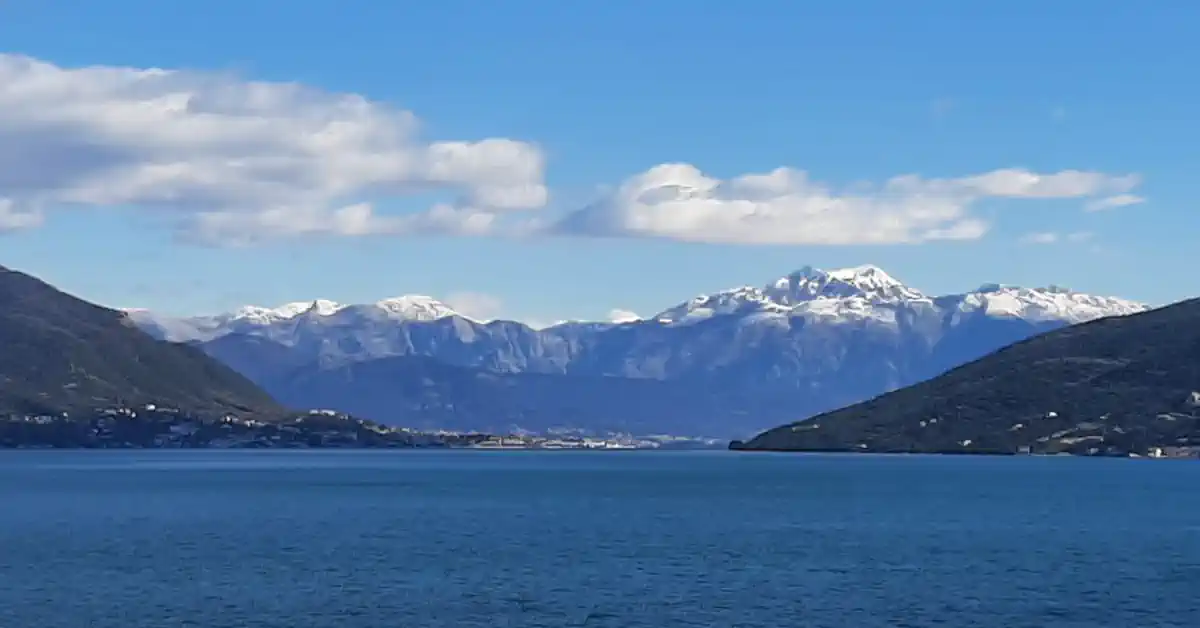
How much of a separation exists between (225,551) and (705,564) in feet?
160

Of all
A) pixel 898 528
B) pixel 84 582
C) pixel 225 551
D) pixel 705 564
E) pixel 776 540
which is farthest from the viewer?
pixel 898 528

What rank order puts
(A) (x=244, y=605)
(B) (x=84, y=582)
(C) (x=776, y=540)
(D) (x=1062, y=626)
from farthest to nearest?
(C) (x=776, y=540) < (B) (x=84, y=582) < (A) (x=244, y=605) < (D) (x=1062, y=626)

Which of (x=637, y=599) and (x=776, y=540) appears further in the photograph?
(x=776, y=540)

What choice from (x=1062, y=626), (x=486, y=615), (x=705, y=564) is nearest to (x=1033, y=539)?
(x=705, y=564)

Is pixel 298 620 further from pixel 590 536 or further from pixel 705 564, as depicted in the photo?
pixel 590 536

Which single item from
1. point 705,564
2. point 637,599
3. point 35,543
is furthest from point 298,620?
point 35,543

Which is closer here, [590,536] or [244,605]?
[244,605]

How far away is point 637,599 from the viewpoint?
128 meters

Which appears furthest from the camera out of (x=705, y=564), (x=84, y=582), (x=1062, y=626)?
(x=705, y=564)

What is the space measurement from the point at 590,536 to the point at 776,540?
21.4 meters

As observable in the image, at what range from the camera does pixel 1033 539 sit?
183000mm

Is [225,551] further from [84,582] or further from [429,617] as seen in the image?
[429,617]

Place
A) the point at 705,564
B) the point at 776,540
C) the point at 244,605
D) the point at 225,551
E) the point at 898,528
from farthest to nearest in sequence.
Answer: the point at 898,528, the point at 776,540, the point at 225,551, the point at 705,564, the point at 244,605

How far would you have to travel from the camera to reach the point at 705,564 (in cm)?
15325
